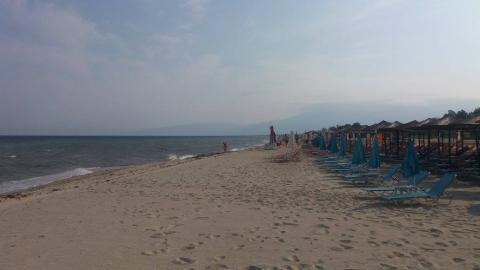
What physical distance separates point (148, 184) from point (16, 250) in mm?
6594

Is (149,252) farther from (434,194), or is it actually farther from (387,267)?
(434,194)

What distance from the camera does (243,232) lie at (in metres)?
5.71

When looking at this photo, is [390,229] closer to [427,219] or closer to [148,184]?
[427,219]

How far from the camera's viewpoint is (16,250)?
5277 mm

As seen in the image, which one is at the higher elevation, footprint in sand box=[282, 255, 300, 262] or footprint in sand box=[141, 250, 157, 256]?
footprint in sand box=[282, 255, 300, 262]

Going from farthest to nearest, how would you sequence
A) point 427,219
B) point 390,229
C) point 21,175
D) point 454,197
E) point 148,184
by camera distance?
point 21,175
point 148,184
point 454,197
point 427,219
point 390,229

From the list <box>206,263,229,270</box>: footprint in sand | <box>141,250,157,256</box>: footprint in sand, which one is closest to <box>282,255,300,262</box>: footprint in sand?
<box>206,263,229,270</box>: footprint in sand

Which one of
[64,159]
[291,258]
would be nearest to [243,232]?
[291,258]

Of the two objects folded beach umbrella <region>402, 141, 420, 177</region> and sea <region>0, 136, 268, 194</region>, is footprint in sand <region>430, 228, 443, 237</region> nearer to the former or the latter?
folded beach umbrella <region>402, 141, 420, 177</region>

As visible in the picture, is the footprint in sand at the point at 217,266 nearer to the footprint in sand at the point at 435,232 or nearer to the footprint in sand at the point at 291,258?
the footprint in sand at the point at 291,258

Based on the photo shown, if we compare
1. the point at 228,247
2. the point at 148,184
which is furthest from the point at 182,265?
the point at 148,184

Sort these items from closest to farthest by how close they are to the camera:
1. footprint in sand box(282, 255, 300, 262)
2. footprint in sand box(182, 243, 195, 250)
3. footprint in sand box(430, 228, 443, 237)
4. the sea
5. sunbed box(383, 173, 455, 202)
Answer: footprint in sand box(282, 255, 300, 262) < footprint in sand box(182, 243, 195, 250) < footprint in sand box(430, 228, 443, 237) < sunbed box(383, 173, 455, 202) < the sea

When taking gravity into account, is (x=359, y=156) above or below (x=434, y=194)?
above

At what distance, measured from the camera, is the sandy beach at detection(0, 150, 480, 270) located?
4.51m
